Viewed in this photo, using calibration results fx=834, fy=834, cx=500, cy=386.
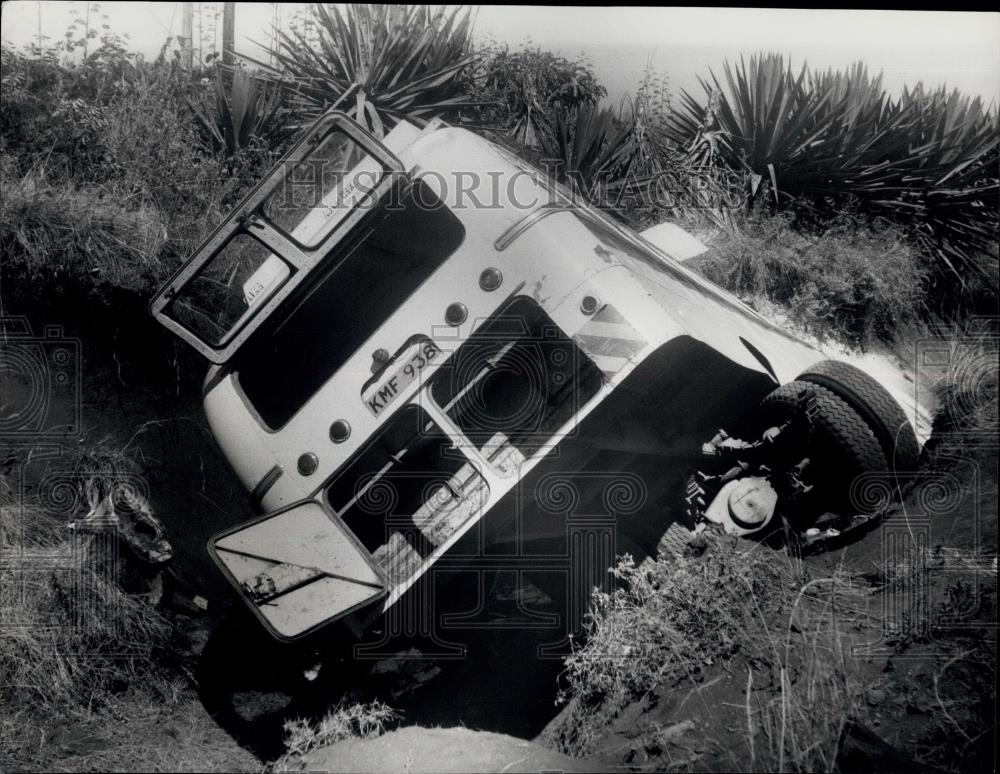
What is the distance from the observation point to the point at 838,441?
4309mm

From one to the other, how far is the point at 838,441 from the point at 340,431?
2.54 metres

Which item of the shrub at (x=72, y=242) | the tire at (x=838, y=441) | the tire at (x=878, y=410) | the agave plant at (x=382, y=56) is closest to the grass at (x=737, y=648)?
the tire at (x=838, y=441)

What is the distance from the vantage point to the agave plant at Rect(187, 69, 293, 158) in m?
7.03

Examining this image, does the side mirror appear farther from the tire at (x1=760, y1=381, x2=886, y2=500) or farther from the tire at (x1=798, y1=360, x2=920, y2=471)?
the tire at (x1=798, y1=360, x2=920, y2=471)

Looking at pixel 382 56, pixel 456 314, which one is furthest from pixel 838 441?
pixel 382 56

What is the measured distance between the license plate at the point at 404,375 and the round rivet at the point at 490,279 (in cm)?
38

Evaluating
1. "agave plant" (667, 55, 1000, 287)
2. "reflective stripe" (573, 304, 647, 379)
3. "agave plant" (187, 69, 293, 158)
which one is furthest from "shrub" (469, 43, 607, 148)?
"reflective stripe" (573, 304, 647, 379)

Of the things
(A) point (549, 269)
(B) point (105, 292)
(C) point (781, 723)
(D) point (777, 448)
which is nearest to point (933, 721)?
(C) point (781, 723)

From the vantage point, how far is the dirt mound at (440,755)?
3.65 metres

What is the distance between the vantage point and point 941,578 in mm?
4148

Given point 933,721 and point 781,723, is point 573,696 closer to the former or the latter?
point 781,723

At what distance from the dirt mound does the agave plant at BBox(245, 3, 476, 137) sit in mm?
4738

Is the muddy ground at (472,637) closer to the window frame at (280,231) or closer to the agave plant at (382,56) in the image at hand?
the window frame at (280,231)

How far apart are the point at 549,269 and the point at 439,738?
2.28m
